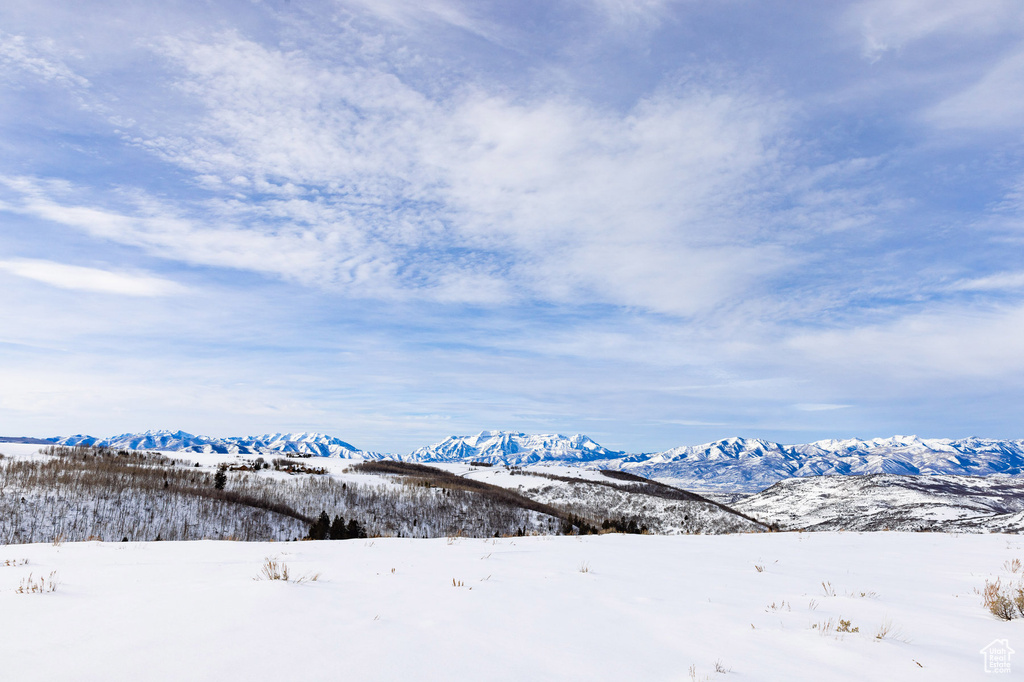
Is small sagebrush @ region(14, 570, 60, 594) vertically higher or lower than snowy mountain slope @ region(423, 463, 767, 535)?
higher

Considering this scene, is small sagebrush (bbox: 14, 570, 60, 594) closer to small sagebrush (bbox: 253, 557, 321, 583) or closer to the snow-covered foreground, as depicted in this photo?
the snow-covered foreground

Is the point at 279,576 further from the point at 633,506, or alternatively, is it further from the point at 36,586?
the point at 633,506

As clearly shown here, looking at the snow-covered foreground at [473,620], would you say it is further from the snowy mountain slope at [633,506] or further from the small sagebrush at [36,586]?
the snowy mountain slope at [633,506]

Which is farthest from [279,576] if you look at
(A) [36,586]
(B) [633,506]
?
(B) [633,506]

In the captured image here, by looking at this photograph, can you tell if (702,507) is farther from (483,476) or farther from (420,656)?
(420,656)

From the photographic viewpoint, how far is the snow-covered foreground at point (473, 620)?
14.0 feet

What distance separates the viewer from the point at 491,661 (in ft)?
15.0

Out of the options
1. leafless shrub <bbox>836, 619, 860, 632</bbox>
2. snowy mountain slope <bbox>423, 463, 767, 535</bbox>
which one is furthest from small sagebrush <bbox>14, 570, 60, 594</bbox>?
snowy mountain slope <bbox>423, 463, 767, 535</bbox>

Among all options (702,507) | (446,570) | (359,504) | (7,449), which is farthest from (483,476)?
(446,570)

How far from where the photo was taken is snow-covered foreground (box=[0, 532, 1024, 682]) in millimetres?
4270

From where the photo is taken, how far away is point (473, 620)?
586 cm

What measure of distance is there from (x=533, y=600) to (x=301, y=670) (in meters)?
3.84

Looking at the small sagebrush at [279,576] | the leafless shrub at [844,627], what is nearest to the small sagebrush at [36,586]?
the small sagebrush at [279,576]

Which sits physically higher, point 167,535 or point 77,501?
point 77,501
